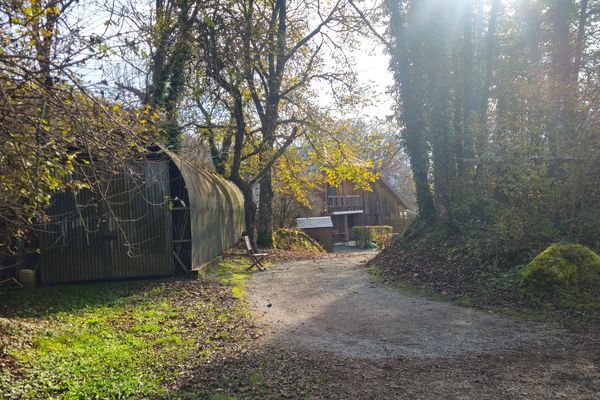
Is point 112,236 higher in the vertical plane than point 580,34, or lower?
lower

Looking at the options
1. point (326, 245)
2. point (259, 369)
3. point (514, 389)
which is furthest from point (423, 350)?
point (326, 245)

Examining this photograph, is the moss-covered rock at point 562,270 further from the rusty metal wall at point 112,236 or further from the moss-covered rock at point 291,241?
the moss-covered rock at point 291,241

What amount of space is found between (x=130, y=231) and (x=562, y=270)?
976cm

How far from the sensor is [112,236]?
38.0 ft

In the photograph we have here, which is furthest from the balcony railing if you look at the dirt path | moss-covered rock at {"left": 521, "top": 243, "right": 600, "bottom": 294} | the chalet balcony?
moss-covered rock at {"left": 521, "top": 243, "right": 600, "bottom": 294}

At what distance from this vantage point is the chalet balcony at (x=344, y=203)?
139 ft

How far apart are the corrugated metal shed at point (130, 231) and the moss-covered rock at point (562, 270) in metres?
7.61

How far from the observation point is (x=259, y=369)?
5473 mm

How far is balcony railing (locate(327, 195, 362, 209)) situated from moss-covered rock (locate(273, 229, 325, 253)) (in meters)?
15.9

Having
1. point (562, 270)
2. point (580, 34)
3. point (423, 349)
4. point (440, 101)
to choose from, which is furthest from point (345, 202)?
point (423, 349)

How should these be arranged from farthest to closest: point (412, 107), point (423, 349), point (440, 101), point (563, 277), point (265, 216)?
point (265, 216) < point (412, 107) < point (440, 101) < point (563, 277) < point (423, 349)

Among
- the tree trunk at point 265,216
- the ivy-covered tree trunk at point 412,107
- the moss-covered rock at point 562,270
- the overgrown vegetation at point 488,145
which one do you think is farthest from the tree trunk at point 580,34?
the tree trunk at point 265,216

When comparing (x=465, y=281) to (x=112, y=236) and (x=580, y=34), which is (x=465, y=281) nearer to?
(x=112, y=236)

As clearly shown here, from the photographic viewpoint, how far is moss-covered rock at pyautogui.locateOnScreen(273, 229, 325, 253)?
2406 centimetres
